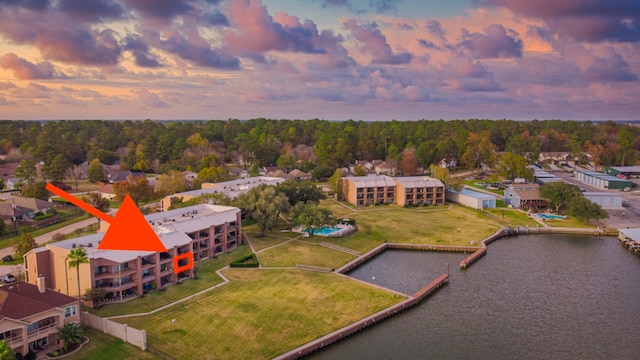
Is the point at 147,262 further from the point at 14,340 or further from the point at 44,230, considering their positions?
the point at 44,230

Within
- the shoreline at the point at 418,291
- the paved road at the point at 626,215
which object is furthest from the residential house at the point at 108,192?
the paved road at the point at 626,215

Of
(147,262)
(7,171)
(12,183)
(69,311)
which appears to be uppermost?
(7,171)

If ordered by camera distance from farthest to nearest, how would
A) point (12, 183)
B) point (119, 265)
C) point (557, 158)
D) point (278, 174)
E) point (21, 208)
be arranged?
point (557, 158), point (278, 174), point (12, 183), point (21, 208), point (119, 265)

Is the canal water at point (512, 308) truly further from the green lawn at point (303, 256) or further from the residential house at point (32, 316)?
the residential house at point (32, 316)

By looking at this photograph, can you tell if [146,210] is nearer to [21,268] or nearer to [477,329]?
[21,268]

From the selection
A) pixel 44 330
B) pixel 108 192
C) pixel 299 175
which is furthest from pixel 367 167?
pixel 44 330

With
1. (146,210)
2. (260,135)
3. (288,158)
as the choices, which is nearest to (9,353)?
(146,210)

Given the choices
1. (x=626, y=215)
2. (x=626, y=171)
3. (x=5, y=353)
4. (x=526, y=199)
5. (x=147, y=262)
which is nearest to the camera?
(x=5, y=353)
